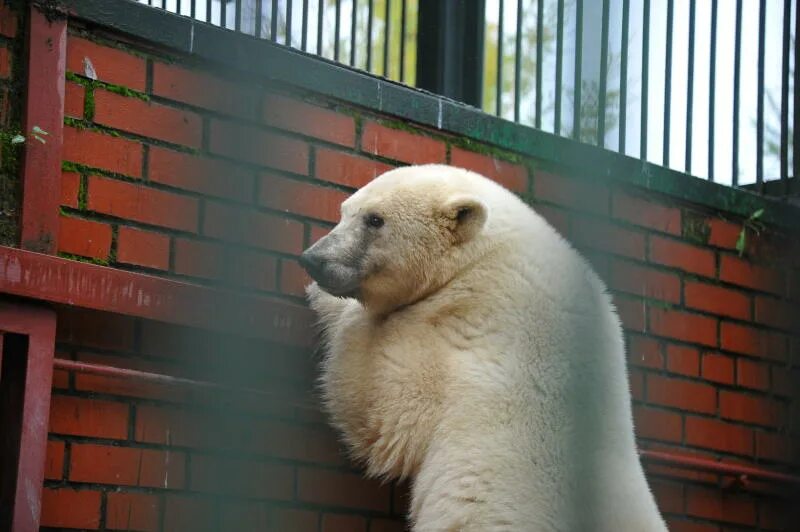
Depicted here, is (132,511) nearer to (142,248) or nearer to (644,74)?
(142,248)

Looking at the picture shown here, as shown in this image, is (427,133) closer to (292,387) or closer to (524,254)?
(524,254)

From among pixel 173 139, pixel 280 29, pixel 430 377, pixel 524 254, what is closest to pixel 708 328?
pixel 524 254

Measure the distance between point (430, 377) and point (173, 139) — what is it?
0.98m

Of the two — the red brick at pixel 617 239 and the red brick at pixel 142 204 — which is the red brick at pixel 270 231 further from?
the red brick at pixel 617 239

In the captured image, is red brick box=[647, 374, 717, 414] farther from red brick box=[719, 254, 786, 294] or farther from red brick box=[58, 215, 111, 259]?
red brick box=[58, 215, 111, 259]

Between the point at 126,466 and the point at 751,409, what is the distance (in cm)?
254

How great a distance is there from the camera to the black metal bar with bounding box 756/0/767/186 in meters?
4.82

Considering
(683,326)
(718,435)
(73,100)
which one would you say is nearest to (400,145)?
(73,100)

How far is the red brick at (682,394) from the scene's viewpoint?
4.30 metres

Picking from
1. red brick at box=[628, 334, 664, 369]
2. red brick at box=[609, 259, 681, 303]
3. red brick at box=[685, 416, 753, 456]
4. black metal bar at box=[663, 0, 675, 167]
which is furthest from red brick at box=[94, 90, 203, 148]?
red brick at box=[685, 416, 753, 456]

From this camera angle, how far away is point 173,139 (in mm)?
3369

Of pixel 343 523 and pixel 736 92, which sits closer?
pixel 343 523

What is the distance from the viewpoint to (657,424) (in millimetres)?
4281

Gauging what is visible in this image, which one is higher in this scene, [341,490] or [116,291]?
[116,291]
